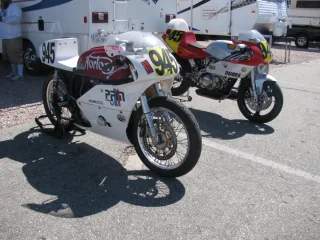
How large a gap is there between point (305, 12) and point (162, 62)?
18.1 metres

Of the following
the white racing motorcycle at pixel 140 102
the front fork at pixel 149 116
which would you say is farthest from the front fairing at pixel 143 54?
the front fork at pixel 149 116

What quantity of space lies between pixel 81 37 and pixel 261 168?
182 inches

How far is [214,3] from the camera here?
13633mm

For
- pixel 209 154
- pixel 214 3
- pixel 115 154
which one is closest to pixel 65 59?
pixel 115 154

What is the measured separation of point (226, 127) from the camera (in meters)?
5.65

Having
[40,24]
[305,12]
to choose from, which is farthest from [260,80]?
[305,12]

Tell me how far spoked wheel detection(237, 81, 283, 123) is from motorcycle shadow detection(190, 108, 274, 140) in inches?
4.9

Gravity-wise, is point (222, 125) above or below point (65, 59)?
below

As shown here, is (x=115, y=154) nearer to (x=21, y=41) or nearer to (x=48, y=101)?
(x=48, y=101)

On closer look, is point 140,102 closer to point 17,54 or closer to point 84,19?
point 84,19

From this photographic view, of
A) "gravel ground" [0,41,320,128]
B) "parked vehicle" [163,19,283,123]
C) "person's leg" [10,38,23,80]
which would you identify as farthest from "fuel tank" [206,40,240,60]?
"person's leg" [10,38,23,80]

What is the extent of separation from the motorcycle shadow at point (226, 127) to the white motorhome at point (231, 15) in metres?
7.42

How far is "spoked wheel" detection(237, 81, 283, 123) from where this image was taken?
5668 millimetres

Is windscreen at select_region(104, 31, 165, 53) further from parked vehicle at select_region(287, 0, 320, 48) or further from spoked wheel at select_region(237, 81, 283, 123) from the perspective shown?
parked vehicle at select_region(287, 0, 320, 48)
